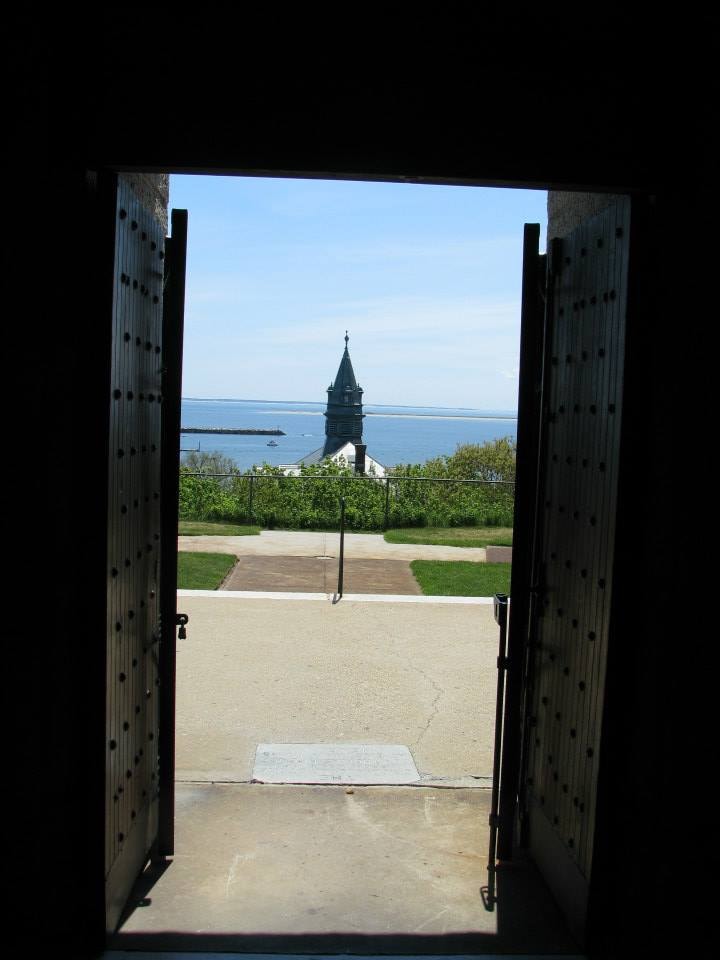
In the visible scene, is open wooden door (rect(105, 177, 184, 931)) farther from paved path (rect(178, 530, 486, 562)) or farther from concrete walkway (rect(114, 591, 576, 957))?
paved path (rect(178, 530, 486, 562))

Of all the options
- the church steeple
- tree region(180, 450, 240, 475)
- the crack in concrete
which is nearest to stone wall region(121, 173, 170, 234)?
the crack in concrete

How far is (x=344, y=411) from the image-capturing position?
132 feet

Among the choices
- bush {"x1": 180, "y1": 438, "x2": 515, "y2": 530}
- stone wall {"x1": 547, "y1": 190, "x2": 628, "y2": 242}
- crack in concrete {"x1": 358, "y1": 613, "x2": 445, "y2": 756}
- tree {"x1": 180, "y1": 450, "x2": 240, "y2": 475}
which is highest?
stone wall {"x1": 547, "y1": 190, "x2": 628, "y2": 242}

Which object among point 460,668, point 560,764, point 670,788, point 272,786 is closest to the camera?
point 670,788

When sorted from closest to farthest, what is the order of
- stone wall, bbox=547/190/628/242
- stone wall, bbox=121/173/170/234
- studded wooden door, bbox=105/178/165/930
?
1. studded wooden door, bbox=105/178/165/930
2. stone wall, bbox=547/190/628/242
3. stone wall, bbox=121/173/170/234

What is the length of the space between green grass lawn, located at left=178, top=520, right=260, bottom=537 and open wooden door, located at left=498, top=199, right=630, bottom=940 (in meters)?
10.2

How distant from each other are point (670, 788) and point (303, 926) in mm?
1594

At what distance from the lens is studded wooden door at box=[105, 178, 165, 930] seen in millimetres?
3482

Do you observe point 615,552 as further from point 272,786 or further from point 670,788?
point 272,786

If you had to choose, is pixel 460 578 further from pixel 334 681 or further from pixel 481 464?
pixel 481 464

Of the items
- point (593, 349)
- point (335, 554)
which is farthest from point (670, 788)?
point (335, 554)

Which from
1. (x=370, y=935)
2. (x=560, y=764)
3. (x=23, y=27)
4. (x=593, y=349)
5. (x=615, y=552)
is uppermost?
(x=23, y=27)

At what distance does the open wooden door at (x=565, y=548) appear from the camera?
3.54 metres

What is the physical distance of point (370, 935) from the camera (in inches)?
148
